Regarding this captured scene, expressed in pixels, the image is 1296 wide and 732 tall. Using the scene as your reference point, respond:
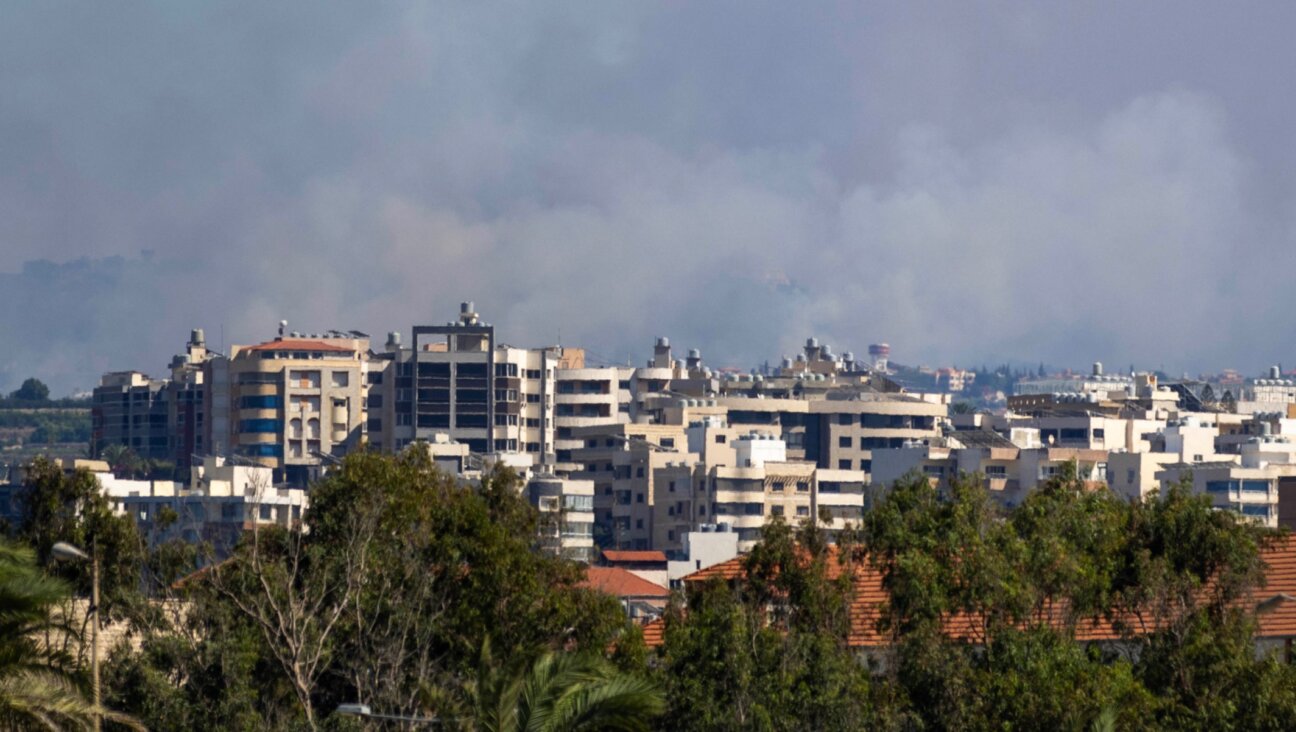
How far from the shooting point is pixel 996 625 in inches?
1812

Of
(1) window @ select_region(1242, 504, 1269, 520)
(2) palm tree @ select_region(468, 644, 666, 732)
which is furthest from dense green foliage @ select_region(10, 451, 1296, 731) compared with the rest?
(1) window @ select_region(1242, 504, 1269, 520)

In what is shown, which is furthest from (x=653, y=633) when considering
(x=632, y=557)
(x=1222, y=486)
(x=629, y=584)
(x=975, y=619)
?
(x=1222, y=486)

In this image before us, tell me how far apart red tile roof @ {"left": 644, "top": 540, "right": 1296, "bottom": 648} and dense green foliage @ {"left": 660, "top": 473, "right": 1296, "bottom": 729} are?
0.54ft

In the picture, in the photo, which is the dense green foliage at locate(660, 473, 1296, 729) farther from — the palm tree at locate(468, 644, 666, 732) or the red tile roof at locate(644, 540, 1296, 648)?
the palm tree at locate(468, 644, 666, 732)

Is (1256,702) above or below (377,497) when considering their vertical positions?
below

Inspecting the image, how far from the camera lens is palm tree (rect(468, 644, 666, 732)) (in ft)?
115

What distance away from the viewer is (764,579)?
48.7 metres

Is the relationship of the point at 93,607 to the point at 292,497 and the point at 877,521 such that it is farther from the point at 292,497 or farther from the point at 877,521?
the point at 292,497

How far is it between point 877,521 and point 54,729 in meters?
19.3

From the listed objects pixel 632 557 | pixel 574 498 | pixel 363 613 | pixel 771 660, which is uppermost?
pixel 574 498

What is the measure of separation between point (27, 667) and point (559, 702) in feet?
21.8

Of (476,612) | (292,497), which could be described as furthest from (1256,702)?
(292,497)

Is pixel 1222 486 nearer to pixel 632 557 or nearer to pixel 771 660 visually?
pixel 632 557

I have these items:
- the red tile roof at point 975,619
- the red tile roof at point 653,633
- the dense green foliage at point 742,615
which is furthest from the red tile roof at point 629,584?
the dense green foliage at point 742,615
